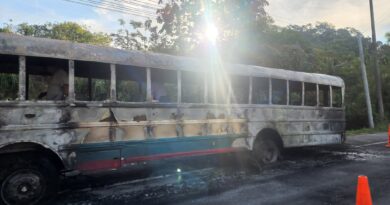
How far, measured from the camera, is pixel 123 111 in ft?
21.3

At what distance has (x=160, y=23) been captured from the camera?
20438mm

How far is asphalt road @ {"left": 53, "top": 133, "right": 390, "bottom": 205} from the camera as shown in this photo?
612 centimetres

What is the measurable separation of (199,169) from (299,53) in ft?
49.0

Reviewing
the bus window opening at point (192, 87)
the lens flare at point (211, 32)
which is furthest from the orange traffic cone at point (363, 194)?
the lens flare at point (211, 32)

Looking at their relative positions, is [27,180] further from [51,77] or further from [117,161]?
[51,77]

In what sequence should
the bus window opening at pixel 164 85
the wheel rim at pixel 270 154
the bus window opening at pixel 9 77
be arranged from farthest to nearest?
the wheel rim at pixel 270 154
the bus window opening at pixel 164 85
the bus window opening at pixel 9 77

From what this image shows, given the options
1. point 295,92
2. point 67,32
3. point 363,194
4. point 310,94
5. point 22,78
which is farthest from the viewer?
point 67,32

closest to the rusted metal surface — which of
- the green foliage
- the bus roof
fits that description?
the bus roof

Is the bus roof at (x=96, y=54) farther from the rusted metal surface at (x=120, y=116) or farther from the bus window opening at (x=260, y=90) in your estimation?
the bus window opening at (x=260, y=90)

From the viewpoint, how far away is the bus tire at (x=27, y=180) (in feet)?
17.5

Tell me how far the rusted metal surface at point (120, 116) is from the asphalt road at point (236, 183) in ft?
2.52

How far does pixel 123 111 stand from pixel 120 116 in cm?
10

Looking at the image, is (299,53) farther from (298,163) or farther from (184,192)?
(184,192)

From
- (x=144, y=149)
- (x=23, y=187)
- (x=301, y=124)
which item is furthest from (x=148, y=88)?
(x=301, y=124)
